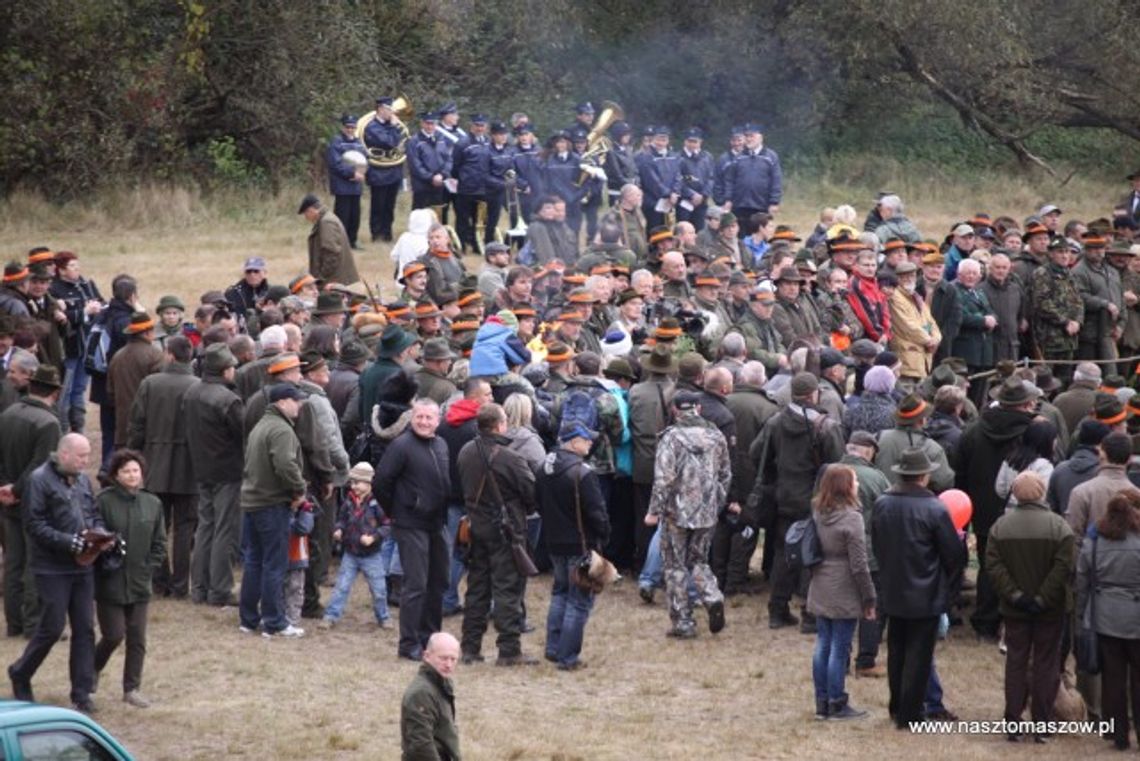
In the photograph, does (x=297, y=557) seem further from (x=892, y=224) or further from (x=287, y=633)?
(x=892, y=224)

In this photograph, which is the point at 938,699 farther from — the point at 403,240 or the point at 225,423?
the point at 403,240

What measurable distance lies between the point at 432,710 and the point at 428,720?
6cm

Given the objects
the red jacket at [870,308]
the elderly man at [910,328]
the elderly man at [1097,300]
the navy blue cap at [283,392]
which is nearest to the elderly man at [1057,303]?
the elderly man at [1097,300]

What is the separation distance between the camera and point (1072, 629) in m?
12.8

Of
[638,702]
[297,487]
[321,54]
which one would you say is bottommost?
[638,702]

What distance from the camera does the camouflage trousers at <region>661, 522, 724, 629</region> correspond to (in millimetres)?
14094

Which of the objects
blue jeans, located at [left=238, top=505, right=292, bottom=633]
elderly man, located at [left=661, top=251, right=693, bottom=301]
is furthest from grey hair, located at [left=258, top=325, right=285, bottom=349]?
elderly man, located at [left=661, top=251, right=693, bottom=301]

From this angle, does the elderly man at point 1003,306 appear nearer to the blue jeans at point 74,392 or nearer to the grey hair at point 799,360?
the grey hair at point 799,360

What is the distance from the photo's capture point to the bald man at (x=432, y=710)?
31.5 feet

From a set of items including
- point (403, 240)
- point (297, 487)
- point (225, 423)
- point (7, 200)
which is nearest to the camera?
point (297, 487)

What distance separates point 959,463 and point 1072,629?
6.21ft

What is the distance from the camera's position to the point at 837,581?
40.5 ft

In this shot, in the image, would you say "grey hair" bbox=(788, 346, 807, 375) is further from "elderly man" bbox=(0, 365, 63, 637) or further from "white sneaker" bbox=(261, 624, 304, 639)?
"elderly man" bbox=(0, 365, 63, 637)

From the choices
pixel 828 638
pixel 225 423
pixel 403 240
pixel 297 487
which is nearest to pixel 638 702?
pixel 828 638
